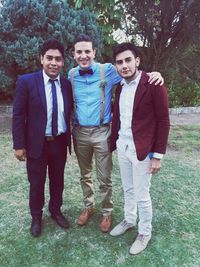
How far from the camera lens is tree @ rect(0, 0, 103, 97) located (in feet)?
23.3

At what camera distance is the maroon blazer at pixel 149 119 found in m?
2.63

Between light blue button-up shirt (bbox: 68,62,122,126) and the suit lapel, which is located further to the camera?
light blue button-up shirt (bbox: 68,62,122,126)

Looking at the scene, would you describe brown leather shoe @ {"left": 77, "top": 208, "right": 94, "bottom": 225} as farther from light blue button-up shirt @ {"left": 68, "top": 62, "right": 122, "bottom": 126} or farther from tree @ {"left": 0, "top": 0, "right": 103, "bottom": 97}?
tree @ {"left": 0, "top": 0, "right": 103, "bottom": 97}

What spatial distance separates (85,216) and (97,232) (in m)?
0.23

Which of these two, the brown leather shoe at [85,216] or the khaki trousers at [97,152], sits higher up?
the khaki trousers at [97,152]

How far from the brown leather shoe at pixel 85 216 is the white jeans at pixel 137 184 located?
1.65 feet

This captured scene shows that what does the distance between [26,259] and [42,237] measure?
0.35 metres

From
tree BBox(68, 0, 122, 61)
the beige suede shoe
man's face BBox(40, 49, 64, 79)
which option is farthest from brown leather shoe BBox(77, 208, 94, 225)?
tree BBox(68, 0, 122, 61)

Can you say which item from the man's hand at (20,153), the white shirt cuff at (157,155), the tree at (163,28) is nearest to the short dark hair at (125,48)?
the white shirt cuff at (157,155)

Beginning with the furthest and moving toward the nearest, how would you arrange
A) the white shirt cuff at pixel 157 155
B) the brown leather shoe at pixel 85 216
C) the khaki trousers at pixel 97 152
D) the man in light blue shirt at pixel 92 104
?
the brown leather shoe at pixel 85 216 < the khaki trousers at pixel 97 152 < the man in light blue shirt at pixel 92 104 < the white shirt cuff at pixel 157 155

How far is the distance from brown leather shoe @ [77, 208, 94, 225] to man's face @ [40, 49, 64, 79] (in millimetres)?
1492

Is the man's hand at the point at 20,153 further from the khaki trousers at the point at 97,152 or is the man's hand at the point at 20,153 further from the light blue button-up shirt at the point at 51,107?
the khaki trousers at the point at 97,152

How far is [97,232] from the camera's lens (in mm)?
3320

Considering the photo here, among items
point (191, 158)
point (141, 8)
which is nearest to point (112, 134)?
point (191, 158)
